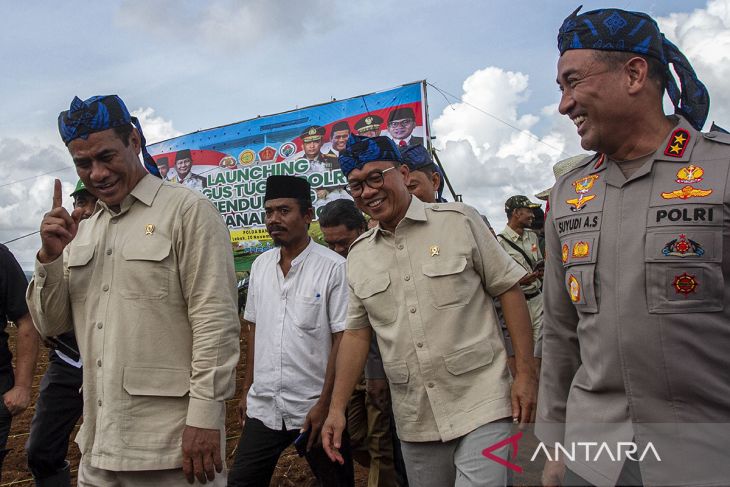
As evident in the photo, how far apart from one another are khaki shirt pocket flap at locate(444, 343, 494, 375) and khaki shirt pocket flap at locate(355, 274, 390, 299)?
1.35 ft

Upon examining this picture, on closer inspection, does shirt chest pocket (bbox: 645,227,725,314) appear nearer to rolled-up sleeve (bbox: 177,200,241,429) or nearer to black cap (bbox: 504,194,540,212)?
rolled-up sleeve (bbox: 177,200,241,429)

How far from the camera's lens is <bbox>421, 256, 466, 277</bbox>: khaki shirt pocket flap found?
2713mm

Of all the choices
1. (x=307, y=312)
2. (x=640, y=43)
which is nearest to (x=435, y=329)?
(x=307, y=312)

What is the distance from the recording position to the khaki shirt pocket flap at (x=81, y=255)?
98.3 inches

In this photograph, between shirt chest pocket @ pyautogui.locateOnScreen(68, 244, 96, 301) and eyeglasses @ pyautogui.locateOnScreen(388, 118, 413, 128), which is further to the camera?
eyeglasses @ pyautogui.locateOnScreen(388, 118, 413, 128)

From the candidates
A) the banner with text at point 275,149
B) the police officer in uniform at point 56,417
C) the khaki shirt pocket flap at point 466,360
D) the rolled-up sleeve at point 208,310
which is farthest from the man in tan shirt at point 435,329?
the banner with text at point 275,149

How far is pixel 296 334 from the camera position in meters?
3.55

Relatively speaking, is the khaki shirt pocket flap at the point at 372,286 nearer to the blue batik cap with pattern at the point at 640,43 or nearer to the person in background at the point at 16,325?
the blue batik cap with pattern at the point at 640,43


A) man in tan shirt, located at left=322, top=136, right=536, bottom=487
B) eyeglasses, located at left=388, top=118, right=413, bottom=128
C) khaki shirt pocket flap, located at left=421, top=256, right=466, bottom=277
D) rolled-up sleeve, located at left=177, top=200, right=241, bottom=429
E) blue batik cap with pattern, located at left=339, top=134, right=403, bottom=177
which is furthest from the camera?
eyeglasses, located at left=388, top=118, right=413, bottom=128

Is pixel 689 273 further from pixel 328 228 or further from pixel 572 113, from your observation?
pixel 328 228

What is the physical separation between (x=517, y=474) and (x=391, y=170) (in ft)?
5.05

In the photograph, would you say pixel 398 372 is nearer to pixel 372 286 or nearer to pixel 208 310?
pixel 372 286

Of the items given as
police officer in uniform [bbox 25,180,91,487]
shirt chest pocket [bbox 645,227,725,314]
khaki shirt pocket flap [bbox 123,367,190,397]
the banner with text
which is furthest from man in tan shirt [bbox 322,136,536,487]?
the banner with text

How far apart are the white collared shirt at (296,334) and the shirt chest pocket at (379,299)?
28.0 inches
